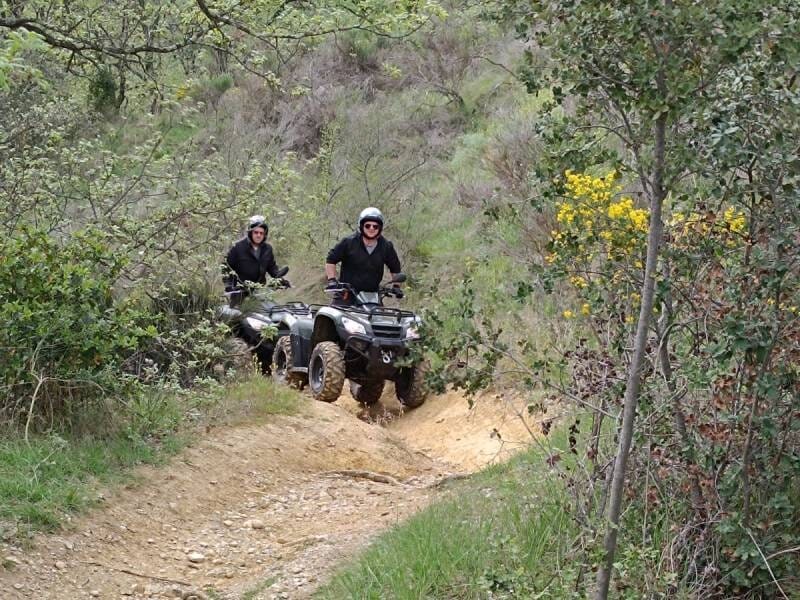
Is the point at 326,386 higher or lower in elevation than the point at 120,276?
lower

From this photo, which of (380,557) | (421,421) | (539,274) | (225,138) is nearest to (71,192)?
(421,421)

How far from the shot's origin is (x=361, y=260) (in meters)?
10.6

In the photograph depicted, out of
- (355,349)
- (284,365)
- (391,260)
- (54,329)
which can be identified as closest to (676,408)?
(54,329)

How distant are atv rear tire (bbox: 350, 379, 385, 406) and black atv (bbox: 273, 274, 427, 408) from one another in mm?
11

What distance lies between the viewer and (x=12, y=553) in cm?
536

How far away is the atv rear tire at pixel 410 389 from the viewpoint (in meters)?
10.5

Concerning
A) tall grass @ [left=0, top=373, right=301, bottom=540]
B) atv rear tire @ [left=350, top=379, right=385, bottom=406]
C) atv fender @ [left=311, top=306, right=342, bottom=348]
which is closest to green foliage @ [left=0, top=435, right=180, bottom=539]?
tall grass @ [left=0, top=373, right=301, bottom=540]

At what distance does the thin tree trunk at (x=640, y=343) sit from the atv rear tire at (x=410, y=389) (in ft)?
22.3

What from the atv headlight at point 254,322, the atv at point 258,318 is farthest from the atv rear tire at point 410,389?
the atv headlight at point 254,322

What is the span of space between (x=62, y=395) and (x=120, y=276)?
47.6 inches

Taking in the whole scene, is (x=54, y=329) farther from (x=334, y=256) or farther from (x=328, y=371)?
(x=334, y=256)

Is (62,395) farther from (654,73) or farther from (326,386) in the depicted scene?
(654,73)

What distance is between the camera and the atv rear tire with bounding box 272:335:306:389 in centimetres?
1109

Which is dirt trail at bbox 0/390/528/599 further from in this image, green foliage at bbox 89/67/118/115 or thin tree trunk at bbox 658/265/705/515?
green foliage at bbox 89/67/118/115
